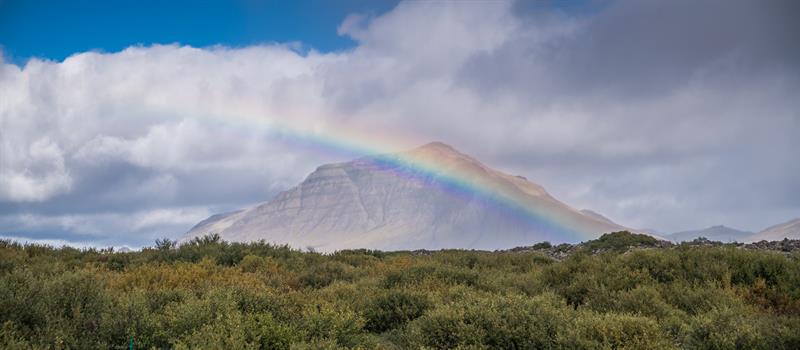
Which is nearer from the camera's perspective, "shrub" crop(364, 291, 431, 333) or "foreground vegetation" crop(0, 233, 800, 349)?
"foreground vegetation" crop(0, 233, 800, 349)

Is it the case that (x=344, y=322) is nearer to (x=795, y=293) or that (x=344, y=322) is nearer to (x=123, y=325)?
(x=123, y=325)

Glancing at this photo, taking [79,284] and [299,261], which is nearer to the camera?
[79,284]

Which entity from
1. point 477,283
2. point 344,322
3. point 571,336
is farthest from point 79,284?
point 477,283

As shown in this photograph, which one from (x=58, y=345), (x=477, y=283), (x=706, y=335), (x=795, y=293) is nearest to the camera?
(x=58, y=345)

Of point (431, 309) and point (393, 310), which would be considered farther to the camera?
point (393, 310)

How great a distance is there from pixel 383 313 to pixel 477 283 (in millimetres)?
3668

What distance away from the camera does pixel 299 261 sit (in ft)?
61.0

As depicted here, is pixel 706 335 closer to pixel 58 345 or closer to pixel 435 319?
pixel 435 319

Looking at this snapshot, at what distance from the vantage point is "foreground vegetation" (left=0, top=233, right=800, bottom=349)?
7.22 m

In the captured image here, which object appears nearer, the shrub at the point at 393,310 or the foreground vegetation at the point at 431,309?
the foreground vegetation at the point at 431,309

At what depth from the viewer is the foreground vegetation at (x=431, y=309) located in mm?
7219

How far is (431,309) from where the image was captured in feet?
33.5

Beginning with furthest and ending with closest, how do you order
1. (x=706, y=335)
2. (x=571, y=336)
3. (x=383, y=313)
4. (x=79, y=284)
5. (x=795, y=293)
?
1. (x=795, y=293)
2. (x=383, y=313)
3. (x=79, y=284)
4. (x=706, y=335)
5. (x=571, y=336)

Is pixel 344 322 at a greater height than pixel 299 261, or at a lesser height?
lesser
